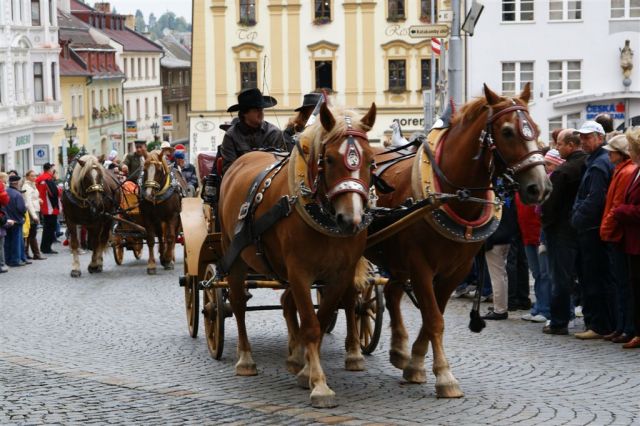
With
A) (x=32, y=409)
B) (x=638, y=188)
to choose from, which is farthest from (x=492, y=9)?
(x=32, y=409)

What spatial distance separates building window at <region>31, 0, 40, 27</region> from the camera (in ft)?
209

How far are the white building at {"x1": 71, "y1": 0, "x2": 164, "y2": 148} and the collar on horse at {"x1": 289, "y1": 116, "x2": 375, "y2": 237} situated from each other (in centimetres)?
8058

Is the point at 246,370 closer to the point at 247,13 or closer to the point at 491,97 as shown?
the point at 491,97

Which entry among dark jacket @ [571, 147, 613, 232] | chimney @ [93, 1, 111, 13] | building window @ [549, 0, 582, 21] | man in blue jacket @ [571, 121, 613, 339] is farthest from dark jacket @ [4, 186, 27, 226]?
chimney @ [93, 1, 111, 13]

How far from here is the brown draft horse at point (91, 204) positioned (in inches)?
827

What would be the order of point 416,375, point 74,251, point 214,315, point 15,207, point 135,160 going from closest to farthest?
point 416,375 < point 214,315 < point 74,251 < point 15,207 < point 135,160

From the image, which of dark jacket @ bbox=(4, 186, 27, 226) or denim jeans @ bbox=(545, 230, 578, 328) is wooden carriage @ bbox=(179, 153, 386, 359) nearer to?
denim jeans @ bbox=(545, 230, 578, 328)

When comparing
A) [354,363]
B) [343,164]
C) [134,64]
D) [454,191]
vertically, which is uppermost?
[134,64]

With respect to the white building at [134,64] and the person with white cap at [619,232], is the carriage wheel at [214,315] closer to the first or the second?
the person with white cap at [619,232]

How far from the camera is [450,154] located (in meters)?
9.46

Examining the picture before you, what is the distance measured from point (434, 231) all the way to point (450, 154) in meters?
0.58

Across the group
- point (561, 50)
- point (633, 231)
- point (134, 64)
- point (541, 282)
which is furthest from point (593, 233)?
point (134, 64)

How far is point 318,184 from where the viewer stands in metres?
8.87

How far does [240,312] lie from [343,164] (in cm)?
266
